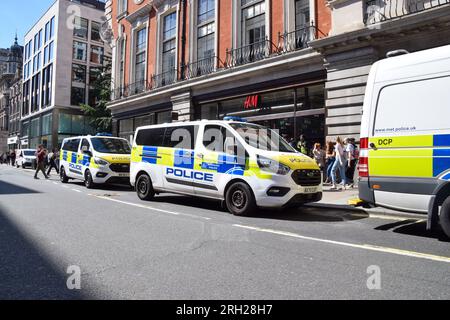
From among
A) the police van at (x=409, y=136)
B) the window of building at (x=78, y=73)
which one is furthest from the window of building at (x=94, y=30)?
the police van at (x=409, y=136)

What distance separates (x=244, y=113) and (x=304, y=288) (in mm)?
13957

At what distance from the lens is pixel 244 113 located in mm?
16938

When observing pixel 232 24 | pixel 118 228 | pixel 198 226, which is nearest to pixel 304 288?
pixel 198 226

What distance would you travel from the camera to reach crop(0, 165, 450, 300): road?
333 centimetres

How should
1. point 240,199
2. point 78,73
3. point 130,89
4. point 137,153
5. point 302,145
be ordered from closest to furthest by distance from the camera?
point 240,199 < point 137,153 < point 302,145 < point 130,89 < point 78,73

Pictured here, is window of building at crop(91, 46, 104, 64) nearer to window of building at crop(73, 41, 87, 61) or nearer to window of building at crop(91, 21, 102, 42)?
window of building at crop(73, 41, 87, 61)

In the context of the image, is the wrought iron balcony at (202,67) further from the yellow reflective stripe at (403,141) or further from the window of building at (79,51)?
the window of building at (79,51)

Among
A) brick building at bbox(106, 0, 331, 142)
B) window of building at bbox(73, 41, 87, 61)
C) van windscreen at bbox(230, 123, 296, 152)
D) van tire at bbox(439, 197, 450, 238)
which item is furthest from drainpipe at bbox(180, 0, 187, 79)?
window of building at bbox(73, 41, 87, 61)

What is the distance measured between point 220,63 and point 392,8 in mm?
8530

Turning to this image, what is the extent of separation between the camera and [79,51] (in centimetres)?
4747

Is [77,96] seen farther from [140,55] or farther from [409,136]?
[409,136]

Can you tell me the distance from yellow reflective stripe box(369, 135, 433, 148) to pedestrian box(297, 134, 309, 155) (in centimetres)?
793

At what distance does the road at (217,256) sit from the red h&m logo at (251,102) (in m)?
9.29

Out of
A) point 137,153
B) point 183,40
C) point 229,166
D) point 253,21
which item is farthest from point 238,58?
point 229,166
